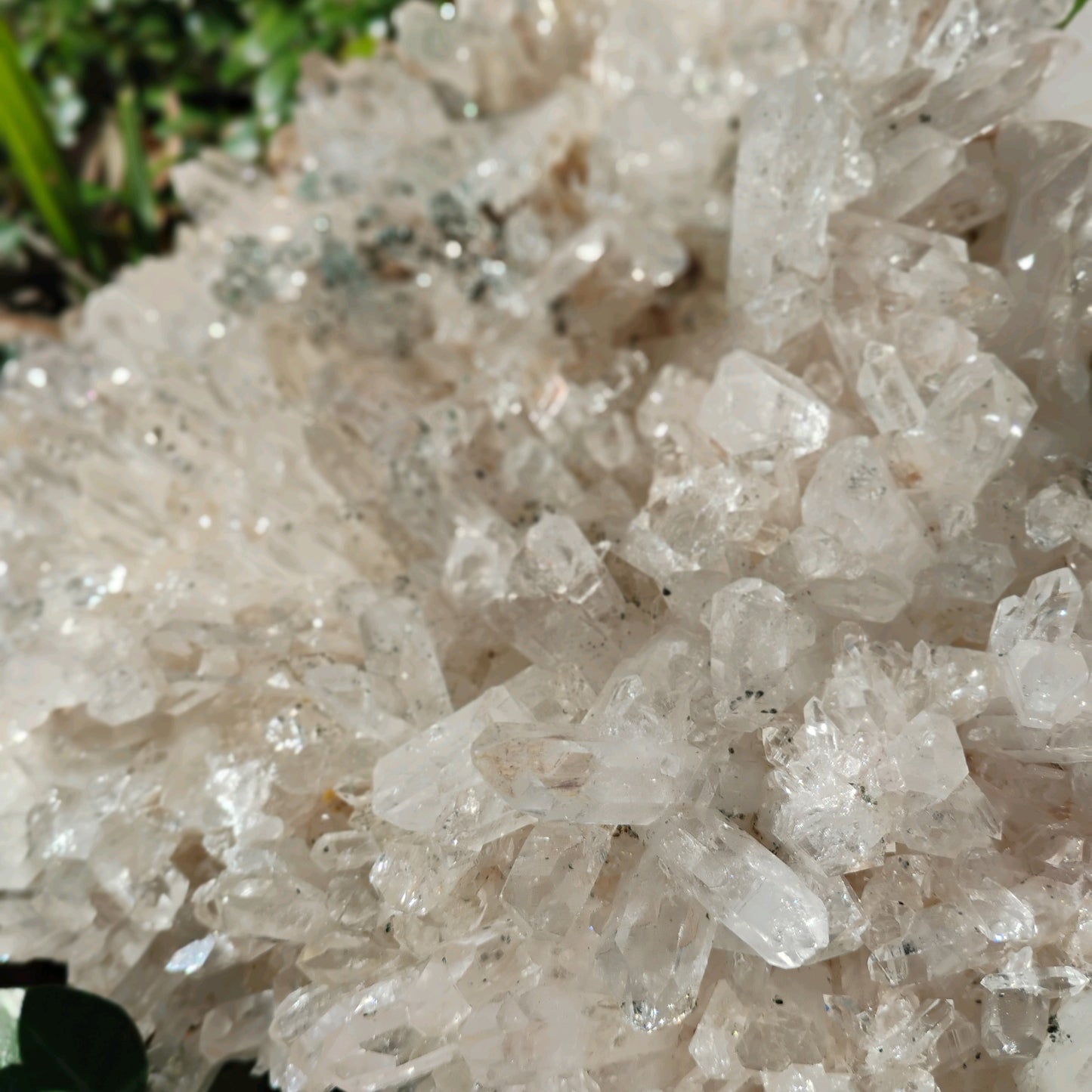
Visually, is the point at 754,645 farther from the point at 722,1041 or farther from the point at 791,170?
the point at 791,170

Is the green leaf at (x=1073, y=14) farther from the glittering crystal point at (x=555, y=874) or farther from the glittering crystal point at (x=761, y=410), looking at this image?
the glittering crystal point at (x=555, y=874)

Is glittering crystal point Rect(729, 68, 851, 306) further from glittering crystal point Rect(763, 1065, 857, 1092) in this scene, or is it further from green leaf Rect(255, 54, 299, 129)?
green leaf Rect(255, 54, 299, 129)

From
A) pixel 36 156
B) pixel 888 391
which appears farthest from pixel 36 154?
pixel 888 391

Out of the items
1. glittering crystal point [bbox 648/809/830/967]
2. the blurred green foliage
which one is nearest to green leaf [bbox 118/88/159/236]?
the blurred green foliage

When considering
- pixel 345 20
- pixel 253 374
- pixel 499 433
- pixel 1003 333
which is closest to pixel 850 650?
pixel 1003 333

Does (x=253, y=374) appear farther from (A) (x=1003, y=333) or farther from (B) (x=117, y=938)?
(A) (x=1003, y=333)

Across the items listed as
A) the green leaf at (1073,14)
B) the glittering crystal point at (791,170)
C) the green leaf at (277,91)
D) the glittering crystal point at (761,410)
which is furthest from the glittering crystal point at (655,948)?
the green leaf at (277,91)
